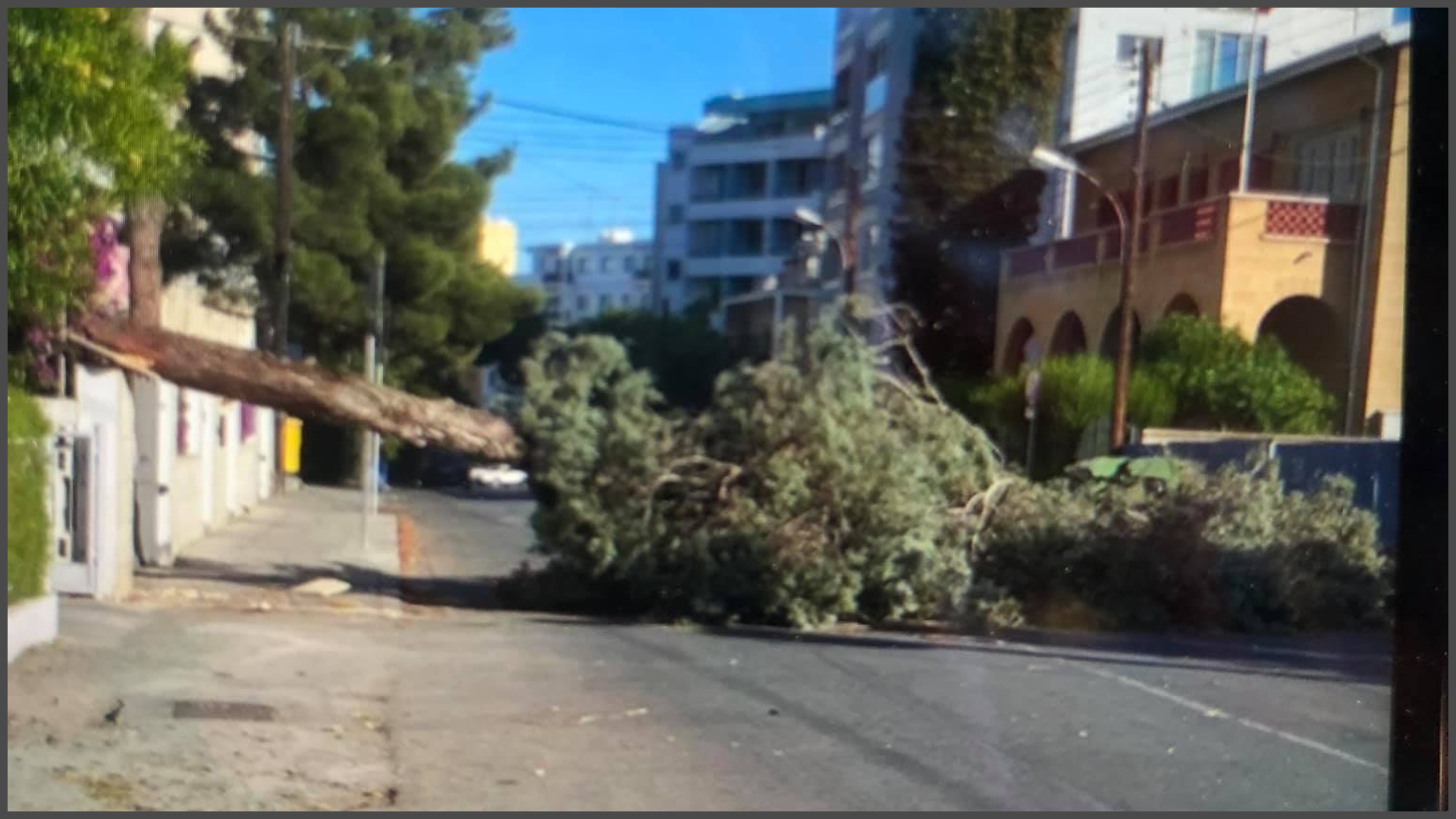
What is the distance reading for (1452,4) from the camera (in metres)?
6.36

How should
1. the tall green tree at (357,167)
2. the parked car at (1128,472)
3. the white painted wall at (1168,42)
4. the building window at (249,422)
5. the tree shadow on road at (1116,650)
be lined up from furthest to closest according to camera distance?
1. the building window at (249,422)
2. the parked car at (1128,472)
3. the tree shadow on road at (1116,650)
4. the white painted wall at (1168,42)
5. the tall green tree at (357,167)

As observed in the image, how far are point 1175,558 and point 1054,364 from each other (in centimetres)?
398

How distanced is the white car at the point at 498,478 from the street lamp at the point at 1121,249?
17.2 ft

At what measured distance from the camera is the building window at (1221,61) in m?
9.07

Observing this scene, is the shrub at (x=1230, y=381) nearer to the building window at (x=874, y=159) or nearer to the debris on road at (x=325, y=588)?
the building window at (x=874, y=159)

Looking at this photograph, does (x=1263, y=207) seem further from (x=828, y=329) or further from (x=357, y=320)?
(x=357, y=320)

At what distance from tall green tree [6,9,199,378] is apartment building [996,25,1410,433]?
15.2 feet

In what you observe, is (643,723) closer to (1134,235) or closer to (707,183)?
(707,183)

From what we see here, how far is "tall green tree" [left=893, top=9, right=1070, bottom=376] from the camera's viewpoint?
8680mm

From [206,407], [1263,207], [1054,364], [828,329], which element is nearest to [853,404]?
[828,329]

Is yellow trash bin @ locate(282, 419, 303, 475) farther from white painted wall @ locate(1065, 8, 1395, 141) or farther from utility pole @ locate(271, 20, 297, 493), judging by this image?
→ white painted wall @ locate(1065, 8, 1395, 141)

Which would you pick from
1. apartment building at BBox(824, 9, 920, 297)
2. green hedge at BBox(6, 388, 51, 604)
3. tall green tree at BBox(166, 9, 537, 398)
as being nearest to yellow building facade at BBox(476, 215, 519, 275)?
tall green tree at BBox(166, 9, 537, 398)

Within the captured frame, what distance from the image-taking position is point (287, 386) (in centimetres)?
1085

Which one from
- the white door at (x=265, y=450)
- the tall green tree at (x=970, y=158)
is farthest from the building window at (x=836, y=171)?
the white door at (x=265, y=450)
